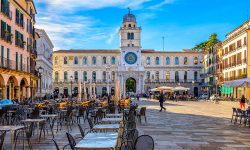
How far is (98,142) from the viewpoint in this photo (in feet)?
27.8

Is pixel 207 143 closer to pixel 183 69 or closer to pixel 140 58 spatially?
pixel 140 58

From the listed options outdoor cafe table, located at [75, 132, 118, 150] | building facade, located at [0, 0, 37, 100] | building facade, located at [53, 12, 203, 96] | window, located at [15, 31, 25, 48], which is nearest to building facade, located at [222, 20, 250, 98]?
building facade, located at [0, 0, 37, 100]

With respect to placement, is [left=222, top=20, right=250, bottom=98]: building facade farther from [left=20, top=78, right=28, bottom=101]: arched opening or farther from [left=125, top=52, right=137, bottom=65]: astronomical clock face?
[left=20, top=78, right=28, bottom=101]: arched opening

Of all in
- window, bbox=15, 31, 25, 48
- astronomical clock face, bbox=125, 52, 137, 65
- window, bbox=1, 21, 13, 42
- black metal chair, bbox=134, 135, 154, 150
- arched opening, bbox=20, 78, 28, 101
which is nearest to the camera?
black metal chair, bbox=134, 135, 154, 150

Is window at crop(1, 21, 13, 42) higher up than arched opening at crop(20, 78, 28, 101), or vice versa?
window at crop(1, 21, 13, 42)

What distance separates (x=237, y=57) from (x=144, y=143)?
2378 inches

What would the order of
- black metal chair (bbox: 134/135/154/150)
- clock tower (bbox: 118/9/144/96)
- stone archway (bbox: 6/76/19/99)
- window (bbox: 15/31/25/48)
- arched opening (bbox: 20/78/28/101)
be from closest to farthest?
1. black metal chair (bbox: 134/135/154/150)
2. stone archway (bbox: 6/76/19/99)
3. window (bbox: 15/31/25/48)
4. arched opening (bbox: 20/78/28/101)
5. clock tower (bbox: 118/9/144/96)

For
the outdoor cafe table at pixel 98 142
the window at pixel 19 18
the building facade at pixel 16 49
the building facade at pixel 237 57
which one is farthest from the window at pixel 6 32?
the building facade at pixel 237 57

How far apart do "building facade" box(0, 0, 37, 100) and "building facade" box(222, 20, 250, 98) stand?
31.0 metres

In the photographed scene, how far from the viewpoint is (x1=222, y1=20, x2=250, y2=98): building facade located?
5950cm

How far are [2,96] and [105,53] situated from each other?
7315cm

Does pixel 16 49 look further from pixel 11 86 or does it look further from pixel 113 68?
pixel 113 68

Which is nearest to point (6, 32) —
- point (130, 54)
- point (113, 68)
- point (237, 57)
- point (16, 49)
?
point (16, 49)

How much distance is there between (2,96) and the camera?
3600 cm
